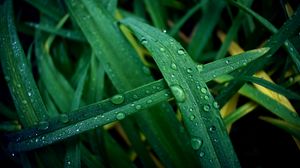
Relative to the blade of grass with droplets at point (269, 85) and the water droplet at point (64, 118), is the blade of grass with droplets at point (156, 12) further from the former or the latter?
the water droplet at point (64, 118)

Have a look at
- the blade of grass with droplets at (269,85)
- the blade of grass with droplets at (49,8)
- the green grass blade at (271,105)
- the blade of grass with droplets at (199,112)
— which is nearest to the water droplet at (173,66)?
the blade of grass with droplets at (199,112)

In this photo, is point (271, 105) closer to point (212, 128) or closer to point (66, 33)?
point (212, 128)

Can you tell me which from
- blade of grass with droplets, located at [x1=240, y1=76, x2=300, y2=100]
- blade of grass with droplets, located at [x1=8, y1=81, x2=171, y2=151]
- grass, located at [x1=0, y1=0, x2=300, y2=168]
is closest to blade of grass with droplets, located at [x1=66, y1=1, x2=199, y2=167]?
grass, located at [x1=0, y1=0, x2=300, y2=168]

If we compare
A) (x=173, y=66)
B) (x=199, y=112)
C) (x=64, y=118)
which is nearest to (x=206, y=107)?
(x=199, y=112)

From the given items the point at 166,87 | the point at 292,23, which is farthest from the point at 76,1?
the point at 292,23

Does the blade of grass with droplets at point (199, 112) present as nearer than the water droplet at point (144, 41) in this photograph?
Yes

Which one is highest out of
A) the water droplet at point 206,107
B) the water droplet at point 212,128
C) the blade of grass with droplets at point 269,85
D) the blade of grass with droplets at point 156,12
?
the blade of grass with droplets at point 156,12
